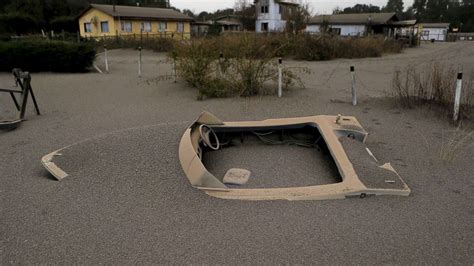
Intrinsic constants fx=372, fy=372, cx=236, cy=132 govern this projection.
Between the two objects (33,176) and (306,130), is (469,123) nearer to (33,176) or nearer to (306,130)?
(306,130)

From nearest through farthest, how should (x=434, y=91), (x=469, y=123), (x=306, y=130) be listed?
(x=306, y=130) → (x=469, y=123) → (x=434, y=91)

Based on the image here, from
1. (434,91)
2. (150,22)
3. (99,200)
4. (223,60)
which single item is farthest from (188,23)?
(99,200)

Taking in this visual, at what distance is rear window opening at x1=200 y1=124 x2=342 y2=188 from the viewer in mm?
4402

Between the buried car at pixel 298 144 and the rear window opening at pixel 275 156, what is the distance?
15 mm

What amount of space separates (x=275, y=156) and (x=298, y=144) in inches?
23.5

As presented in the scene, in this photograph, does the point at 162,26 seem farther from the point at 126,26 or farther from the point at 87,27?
the point at 87,27

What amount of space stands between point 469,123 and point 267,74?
461 centimetres

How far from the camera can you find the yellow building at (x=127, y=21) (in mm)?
38812

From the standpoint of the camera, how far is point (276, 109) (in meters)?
7.95

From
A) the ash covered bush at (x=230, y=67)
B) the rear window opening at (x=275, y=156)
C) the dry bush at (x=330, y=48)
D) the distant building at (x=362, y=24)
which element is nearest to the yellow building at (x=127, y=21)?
the distant building at (x=362, y=24)

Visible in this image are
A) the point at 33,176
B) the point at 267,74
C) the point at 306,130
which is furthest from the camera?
the point at 267,74

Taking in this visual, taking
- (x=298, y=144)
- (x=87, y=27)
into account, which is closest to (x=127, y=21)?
(x=87, y=27)

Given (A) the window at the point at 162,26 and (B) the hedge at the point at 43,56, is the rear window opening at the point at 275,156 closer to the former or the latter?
(B) the hedge at the point at 43,56

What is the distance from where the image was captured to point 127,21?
130ft
